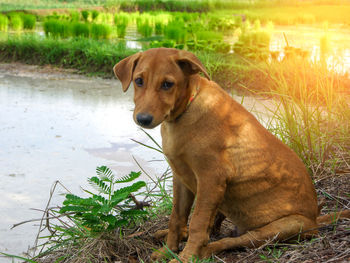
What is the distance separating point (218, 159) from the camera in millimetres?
2195

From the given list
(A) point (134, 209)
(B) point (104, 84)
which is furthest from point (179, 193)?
(B) point (104, 84)

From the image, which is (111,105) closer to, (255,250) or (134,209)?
(134,209)

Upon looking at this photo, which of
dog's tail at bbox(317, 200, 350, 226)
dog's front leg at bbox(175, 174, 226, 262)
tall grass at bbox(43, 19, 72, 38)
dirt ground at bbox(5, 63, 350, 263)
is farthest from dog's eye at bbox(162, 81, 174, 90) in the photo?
tall grass at bbox(43, 19, 72, 38)

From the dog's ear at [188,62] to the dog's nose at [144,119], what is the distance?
32 centimetres

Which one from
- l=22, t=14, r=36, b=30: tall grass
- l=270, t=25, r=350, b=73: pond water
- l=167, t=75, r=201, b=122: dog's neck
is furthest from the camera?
l=22, t=14, r=36, b=30: tall grass

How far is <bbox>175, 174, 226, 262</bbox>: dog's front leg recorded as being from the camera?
2.17m

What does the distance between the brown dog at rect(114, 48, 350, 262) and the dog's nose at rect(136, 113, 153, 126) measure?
0.25 ft

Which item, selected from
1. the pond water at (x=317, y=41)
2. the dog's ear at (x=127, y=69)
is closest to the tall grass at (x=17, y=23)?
the pond water at (x=317, y=41)

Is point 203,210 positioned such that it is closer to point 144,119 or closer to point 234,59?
point 144,119

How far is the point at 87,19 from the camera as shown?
13.1 meters

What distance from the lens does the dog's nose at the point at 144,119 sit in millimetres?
1983

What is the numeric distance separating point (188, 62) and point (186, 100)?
0.57ft

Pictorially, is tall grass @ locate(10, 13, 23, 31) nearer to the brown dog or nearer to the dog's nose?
the brown dog

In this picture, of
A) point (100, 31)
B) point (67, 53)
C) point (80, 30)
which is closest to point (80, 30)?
point (80, 30)
